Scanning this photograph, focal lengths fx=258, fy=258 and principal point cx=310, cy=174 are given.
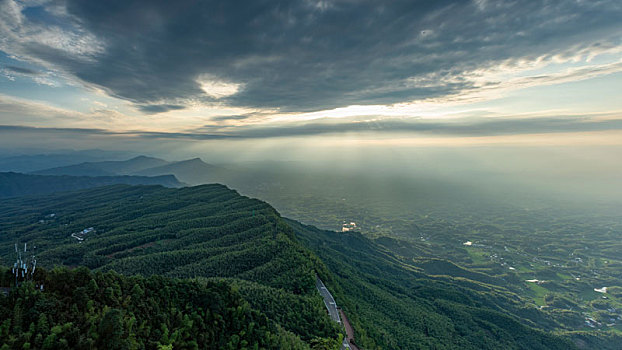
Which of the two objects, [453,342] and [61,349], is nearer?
[61,349]

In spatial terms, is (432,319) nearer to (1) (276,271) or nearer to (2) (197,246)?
(1) (276,271)

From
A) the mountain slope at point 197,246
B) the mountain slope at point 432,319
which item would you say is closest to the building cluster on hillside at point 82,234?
the mountain slope at point 197,246

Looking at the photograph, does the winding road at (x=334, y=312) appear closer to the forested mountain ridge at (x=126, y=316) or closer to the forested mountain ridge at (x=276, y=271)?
the forested mountain ridge at (x=276, y=271)

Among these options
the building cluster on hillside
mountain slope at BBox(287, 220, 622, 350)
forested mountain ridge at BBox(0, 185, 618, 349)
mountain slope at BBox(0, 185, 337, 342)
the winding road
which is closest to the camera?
the winding road

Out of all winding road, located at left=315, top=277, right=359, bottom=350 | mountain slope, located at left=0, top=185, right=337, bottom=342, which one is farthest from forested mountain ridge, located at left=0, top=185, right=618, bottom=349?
winding road, located at left=315, top=277, right=359, bottom=350

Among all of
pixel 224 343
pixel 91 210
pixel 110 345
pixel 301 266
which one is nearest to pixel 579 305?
pixel 301 266

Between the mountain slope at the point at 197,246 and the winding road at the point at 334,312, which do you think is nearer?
the winding road at the point at 334,312

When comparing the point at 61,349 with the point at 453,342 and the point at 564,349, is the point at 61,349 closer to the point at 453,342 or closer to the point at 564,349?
the point at 453,342

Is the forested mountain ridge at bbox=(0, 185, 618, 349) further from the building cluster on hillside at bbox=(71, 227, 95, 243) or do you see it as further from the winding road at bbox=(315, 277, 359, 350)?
the winding road at bbox=(315, 277, 359, 350)

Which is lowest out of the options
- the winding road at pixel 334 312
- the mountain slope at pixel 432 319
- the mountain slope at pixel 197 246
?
the mountain slope at pixel 432 319
